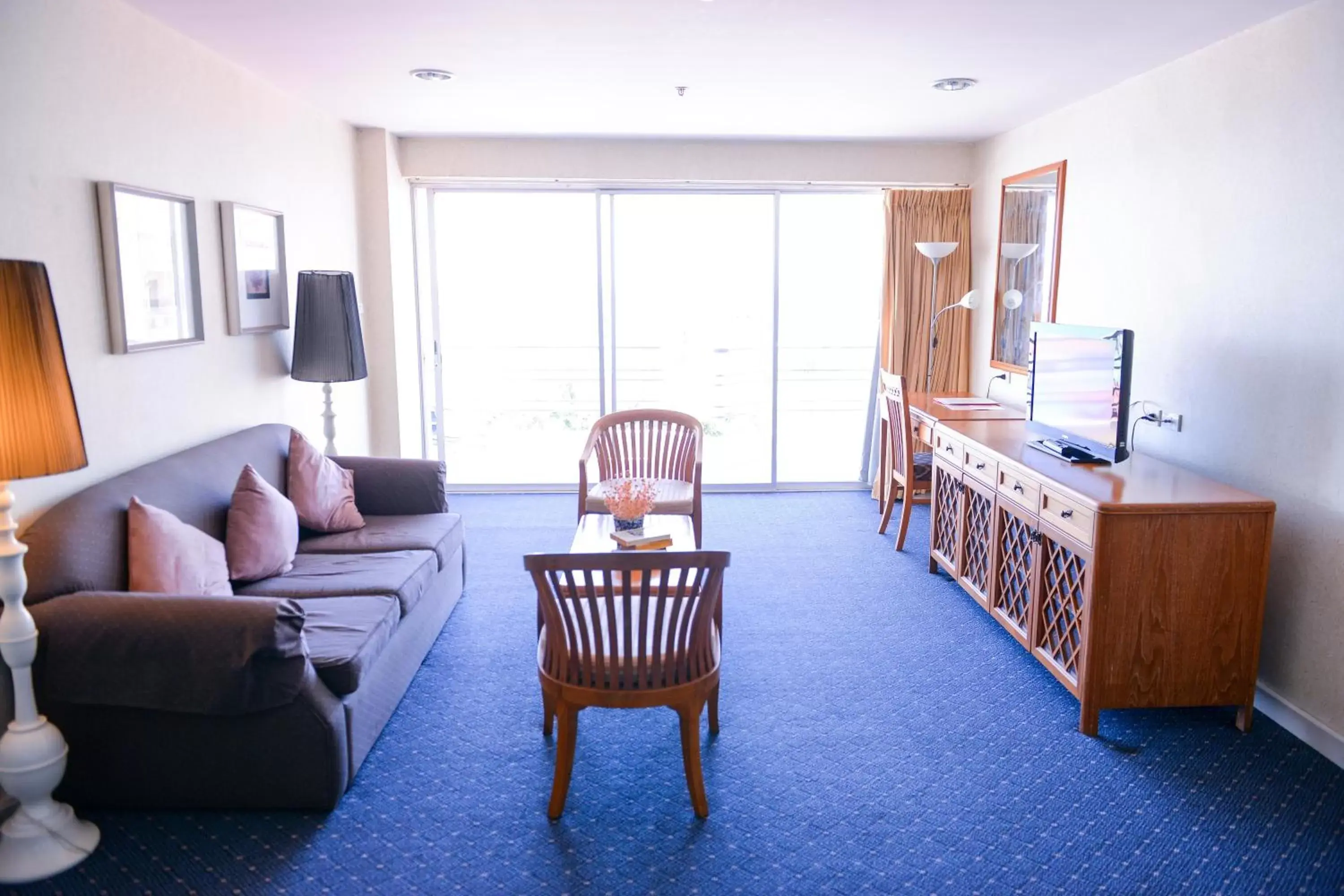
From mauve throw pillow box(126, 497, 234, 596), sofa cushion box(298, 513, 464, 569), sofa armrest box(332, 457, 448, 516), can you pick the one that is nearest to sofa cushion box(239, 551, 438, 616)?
sofa cushion box(298, 513, 464, 569)

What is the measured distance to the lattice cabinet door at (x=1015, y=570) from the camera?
3525 millimetres

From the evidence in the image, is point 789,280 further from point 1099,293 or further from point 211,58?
point 211,58

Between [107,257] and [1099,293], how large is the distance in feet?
13.7

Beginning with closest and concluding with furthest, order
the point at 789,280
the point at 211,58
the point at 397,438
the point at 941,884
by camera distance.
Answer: the point at 941,884, the point at 211,58, the point at 397,438, the point at 789,280

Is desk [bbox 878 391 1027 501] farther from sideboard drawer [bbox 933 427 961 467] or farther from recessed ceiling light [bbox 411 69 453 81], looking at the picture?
recessed ceiling light [bbox 411 69 453 81]

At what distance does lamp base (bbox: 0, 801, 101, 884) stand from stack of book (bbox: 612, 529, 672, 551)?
1761mm

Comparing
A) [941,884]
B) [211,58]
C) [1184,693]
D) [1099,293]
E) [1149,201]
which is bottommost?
[941,884]

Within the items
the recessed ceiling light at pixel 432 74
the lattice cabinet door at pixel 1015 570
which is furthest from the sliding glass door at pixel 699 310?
the lattice cabinet door at pixel 1015 570

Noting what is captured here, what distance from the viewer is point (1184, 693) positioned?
308cm

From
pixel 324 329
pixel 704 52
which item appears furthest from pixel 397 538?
pixel 704 52

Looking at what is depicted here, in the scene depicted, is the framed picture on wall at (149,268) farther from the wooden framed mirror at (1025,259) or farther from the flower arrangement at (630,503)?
the wooden framed mirror at (1025,259)

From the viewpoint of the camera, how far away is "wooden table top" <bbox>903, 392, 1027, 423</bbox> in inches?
190

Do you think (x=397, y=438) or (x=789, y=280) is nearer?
(x=397, y=438)

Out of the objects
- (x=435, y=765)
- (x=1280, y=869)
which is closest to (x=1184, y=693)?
(x=1280, y=869)
